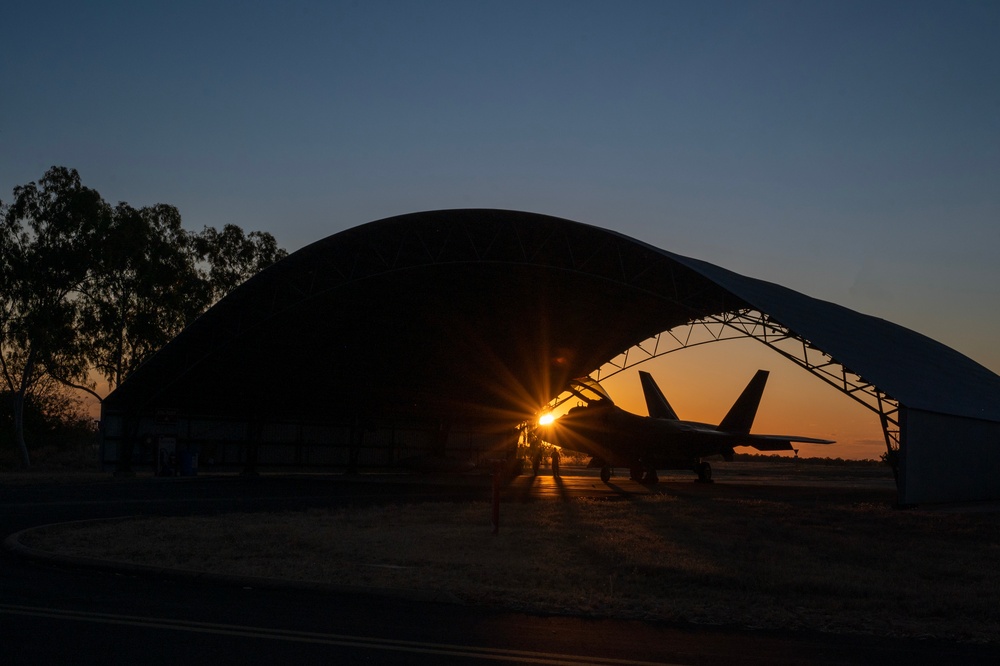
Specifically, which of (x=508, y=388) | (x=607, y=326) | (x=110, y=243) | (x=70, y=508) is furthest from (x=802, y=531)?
(x=110, y=243)

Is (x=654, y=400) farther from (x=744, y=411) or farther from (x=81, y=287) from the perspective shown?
(x=81, y=287)

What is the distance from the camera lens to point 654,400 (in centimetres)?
4994

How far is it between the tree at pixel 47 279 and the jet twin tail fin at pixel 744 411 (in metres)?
37.7

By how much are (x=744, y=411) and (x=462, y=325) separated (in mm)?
16397

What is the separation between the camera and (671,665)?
7.28m

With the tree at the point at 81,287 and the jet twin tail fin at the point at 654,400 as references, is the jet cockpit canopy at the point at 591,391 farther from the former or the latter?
the tree at the point at 81,287

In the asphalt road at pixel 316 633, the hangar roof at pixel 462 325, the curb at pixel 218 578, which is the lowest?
the curb at pixel 218 578

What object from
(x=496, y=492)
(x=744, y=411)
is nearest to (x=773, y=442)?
(x=744, y=411)

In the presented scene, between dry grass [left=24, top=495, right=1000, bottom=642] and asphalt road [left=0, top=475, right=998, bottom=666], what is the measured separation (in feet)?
2.32

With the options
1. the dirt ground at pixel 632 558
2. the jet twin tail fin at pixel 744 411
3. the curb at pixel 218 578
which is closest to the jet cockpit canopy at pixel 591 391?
the jet twin tail fin at pixel 744 411

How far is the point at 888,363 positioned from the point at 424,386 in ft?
92.6

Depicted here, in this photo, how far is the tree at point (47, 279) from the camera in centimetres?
4866

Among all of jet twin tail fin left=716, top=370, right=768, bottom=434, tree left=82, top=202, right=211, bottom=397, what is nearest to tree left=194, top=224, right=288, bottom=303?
tree left=82, top=202, right=211, bottom=397

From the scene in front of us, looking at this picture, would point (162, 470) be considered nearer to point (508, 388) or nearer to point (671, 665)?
point (508, 388)
